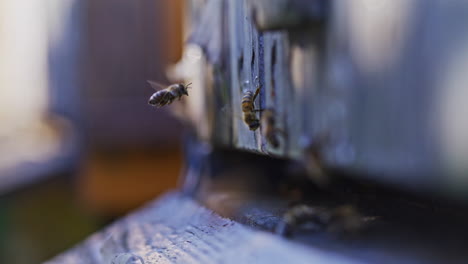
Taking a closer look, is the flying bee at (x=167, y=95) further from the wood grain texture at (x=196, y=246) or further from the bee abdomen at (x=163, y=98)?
the wood grain texture at (x=196, y=246)

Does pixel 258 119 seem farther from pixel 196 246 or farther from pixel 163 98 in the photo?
pixel 163 98

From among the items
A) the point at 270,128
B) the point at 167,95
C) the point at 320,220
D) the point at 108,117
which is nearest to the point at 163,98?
the point at 167,95

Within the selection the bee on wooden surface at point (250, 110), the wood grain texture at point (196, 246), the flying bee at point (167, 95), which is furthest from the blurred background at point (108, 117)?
the bee on wooden surface at point (250, 110)

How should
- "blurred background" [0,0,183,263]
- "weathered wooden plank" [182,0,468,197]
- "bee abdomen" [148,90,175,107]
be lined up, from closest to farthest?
"weathered wooden plank" [182,0,468,197] < "bee abdomen" [148,90,175,107] < "blurred background" [0,0,183,263]

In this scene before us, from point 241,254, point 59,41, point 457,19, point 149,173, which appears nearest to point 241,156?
point 241,254

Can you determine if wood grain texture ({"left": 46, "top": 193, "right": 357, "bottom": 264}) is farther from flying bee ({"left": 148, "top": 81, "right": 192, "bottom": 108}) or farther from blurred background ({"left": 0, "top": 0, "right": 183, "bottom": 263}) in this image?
blurred background ({"left": 0, "top": 0, "right": 183, "bottom": 263})

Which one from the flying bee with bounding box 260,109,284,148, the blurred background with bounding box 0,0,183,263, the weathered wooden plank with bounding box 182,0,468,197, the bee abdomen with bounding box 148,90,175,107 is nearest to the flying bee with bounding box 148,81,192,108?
the bee abdomen with bounding box 148,90,175,107

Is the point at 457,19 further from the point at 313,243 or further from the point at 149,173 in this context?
the point at 149,173
